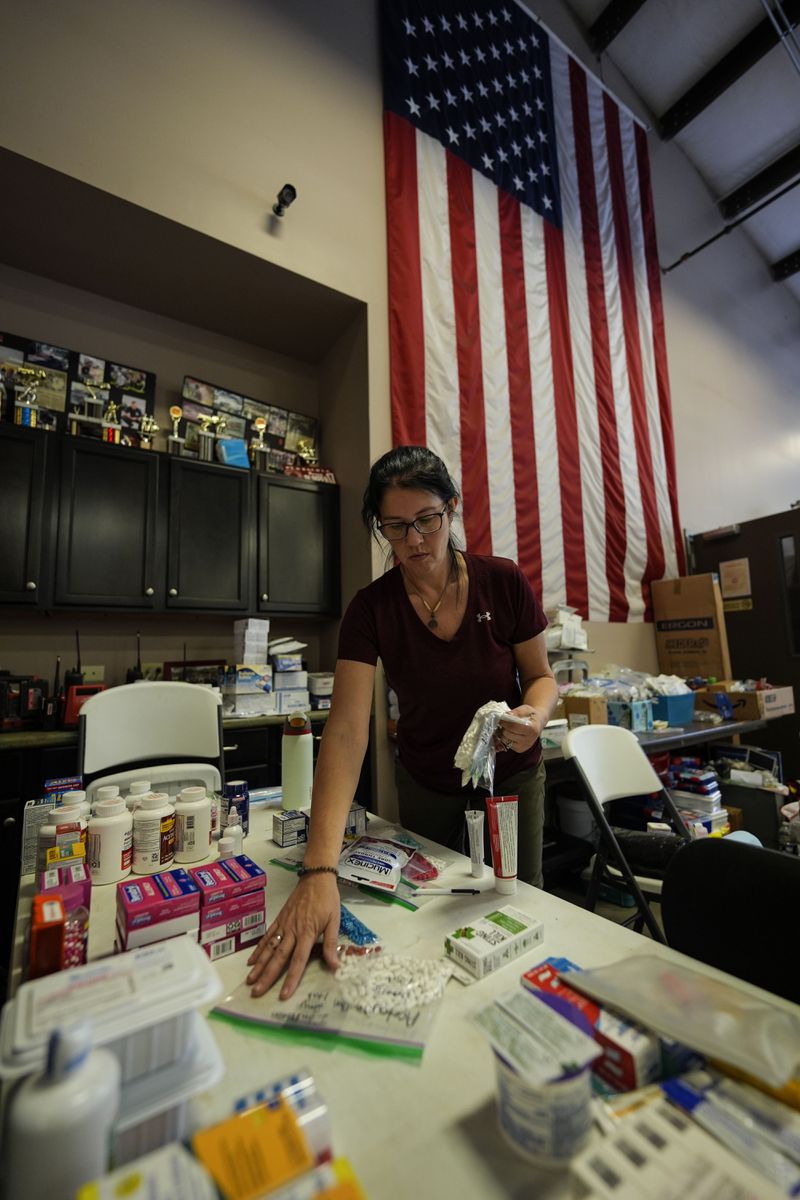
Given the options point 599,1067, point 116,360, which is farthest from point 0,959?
point 116,360

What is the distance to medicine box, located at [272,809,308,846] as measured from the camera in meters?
1.18

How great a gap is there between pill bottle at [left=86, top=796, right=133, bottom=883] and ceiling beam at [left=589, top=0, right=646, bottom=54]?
21.3 ft

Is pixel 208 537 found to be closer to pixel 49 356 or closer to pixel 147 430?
pixel 147 430

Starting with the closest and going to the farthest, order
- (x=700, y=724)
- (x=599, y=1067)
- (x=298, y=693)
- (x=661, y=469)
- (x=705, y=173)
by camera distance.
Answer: (x=599, y=1067), (x=298, y=693), (x=700, y=724), (x=661, y=469), (x=705, y=173)

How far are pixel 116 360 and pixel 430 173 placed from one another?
216 cm

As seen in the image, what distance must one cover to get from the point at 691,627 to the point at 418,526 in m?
3.36

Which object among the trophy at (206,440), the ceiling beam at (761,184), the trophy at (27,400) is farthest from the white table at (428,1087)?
the ceiling beam at (761,184)

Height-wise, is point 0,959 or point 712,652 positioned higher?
point 712,652

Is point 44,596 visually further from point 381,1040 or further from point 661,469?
point 661,469

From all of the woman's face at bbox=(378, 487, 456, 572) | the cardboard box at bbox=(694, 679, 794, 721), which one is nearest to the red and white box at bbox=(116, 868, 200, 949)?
the woman's face at bbox=(378, 487, 456, 572)

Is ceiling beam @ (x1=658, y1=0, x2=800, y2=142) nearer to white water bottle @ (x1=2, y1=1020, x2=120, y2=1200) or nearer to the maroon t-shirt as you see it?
the maroon t-shirt

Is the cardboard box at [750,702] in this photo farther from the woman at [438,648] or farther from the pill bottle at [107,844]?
the pill bottle at [107,844]

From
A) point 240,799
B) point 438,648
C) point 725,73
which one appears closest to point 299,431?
point 438,648

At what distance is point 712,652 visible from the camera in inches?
145
